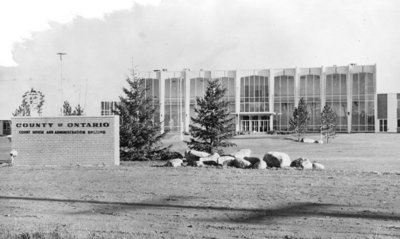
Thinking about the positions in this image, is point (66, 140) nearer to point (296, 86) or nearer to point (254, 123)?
point (296, 86)

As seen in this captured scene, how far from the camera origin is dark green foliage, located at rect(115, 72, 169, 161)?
2383 cm

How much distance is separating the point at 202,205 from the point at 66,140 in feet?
38.5

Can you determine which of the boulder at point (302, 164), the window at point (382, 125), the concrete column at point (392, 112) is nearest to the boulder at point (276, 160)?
the boulder at point (302, 164)

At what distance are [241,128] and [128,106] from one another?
187 ft

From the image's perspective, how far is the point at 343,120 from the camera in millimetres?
75812

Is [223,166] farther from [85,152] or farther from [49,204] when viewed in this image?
[49,204]

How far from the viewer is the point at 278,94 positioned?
257 ft

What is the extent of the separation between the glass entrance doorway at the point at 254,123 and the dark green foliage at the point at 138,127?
182 feet

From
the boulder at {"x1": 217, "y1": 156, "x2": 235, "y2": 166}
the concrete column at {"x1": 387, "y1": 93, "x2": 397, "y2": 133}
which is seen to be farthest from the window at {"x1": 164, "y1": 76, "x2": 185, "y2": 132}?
the boulder at {"x1": 217, "y1": 156, "x2": 235, "y2": 166}

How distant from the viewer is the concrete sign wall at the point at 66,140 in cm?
1981

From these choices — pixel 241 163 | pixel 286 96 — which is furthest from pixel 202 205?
pixel 286 96

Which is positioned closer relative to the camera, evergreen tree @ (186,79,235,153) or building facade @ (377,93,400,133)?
evergreen tree @ (186,79,235,153)

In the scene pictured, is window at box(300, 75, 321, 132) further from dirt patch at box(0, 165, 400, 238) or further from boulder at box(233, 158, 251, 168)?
dirt patch at box(0, 165, 400, 238)

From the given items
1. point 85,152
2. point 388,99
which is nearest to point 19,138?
point 85,152
